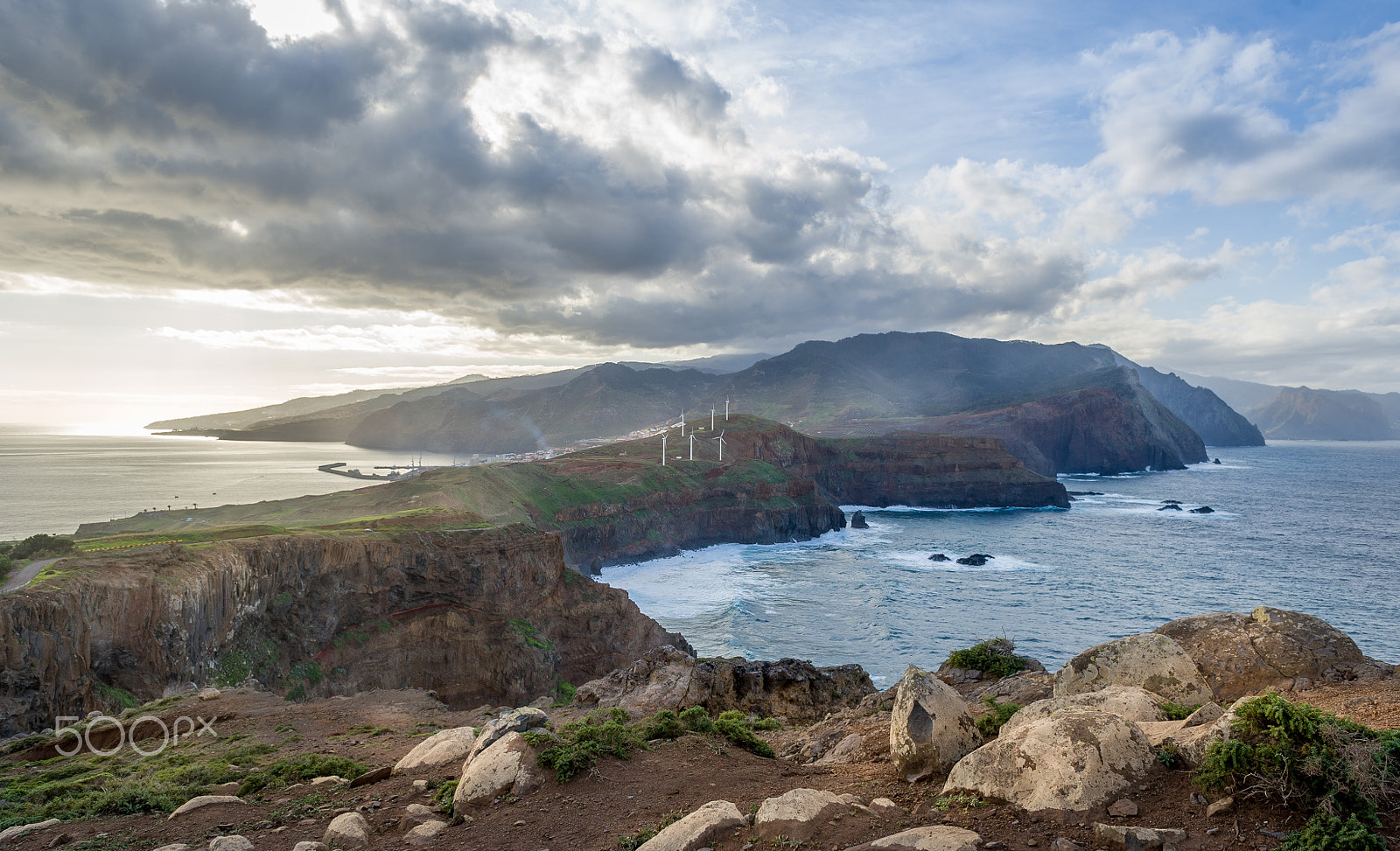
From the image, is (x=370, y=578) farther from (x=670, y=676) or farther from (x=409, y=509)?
(x=670, y=676)

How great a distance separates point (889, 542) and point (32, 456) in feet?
848

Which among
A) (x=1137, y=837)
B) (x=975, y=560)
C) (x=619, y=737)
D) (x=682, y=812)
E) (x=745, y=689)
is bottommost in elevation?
(x=975, y=560)

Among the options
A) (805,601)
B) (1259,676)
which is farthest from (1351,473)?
(1259,676)

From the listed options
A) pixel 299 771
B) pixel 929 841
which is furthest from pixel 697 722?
pixel 299 771

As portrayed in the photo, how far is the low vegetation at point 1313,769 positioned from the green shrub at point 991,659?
10.8 m

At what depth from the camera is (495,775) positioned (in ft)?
34.1

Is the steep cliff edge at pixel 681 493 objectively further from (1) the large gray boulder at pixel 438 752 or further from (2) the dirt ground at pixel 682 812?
(2) the dirt ground at pixel 682 812

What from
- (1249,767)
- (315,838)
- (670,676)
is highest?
(1249,767)

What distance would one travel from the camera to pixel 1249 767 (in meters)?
6.78

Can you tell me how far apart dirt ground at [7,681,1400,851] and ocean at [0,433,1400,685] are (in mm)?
34296

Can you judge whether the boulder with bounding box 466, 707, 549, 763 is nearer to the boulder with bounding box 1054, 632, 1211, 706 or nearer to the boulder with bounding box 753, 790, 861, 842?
the boulder with bounding box 753, 790, 861, 842

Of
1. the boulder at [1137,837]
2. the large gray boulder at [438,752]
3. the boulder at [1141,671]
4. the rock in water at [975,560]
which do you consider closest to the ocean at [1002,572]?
the rock in water at [975,560]

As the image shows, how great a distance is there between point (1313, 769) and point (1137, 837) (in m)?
1.86

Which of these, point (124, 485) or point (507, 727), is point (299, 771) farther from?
point (124, 485)
